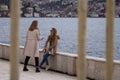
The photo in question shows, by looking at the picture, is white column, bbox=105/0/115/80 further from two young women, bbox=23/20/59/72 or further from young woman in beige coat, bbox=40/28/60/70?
young woman in beige coat, bbox=40/28/60/70

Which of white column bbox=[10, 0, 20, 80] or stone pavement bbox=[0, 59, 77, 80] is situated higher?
white column bbox=[10, 0, 20, 80]

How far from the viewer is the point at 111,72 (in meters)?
3.70

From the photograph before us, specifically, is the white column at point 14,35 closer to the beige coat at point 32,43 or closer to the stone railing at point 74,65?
the stone railing at point 74,65

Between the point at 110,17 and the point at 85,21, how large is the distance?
30cm

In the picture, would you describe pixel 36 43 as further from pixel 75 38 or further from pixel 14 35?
pixel 75 38

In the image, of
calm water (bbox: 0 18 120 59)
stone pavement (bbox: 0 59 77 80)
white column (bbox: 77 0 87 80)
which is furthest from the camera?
calm water (bbox: 0 18 120 59)

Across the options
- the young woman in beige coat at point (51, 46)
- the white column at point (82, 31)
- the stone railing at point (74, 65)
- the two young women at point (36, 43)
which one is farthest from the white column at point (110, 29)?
the young woman in beige coat at point (51, 46)

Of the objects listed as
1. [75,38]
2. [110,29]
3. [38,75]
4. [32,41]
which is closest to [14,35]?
[110,29]

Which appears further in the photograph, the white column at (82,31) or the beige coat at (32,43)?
the beige coat at (32,43)

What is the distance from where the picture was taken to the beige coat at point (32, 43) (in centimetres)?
1146

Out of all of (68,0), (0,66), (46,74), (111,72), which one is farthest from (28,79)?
(111,72)

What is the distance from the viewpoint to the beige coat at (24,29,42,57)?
37.6ft

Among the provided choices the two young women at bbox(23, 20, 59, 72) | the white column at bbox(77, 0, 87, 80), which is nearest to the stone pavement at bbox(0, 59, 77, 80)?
the two young women at bbox(23, 20, 59, 72)

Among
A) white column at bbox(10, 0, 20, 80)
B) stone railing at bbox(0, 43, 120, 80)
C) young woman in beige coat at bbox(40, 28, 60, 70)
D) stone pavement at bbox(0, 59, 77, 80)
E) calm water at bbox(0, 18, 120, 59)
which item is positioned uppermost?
white column at bbox(10, 0, 20, 80)
